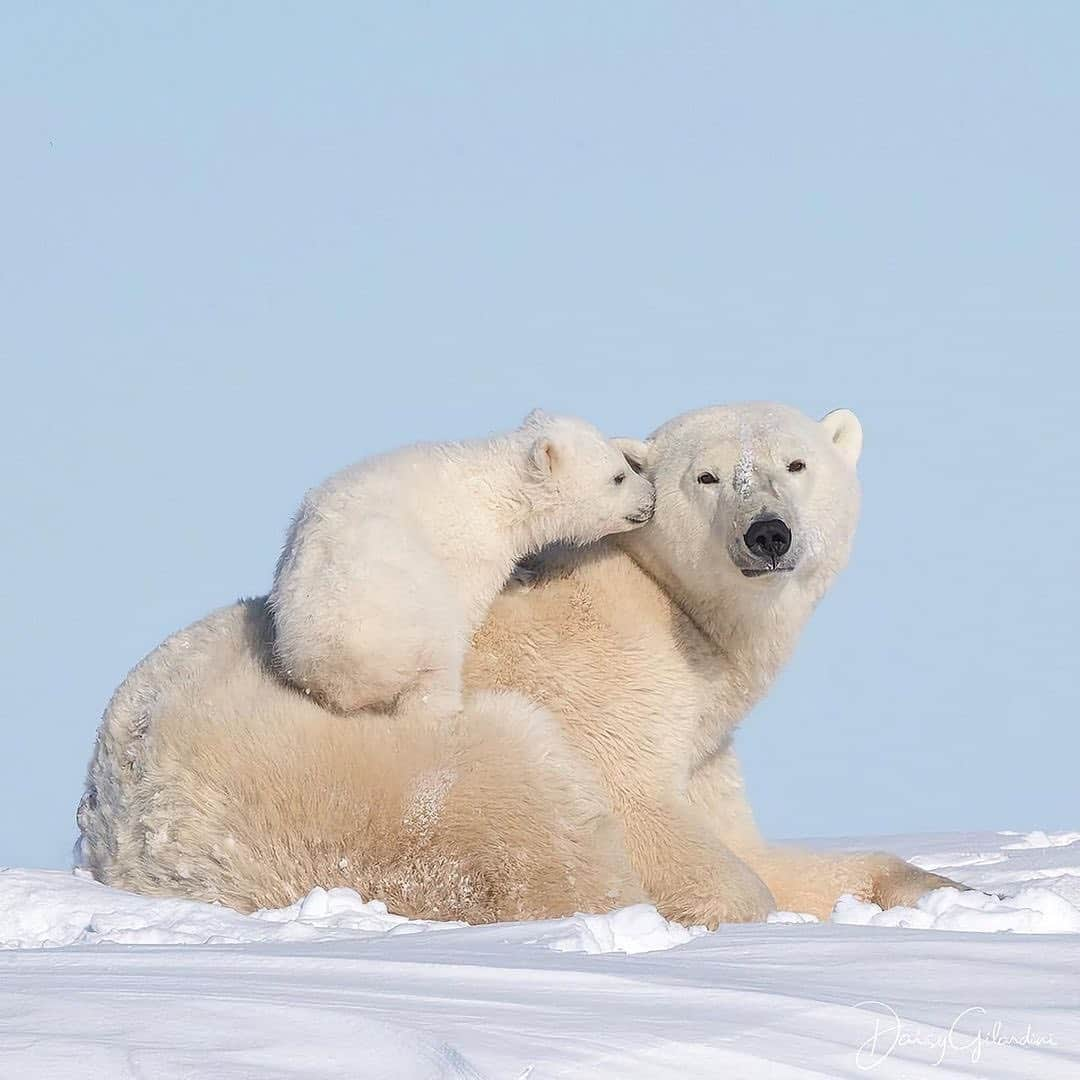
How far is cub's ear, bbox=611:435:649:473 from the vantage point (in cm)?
556

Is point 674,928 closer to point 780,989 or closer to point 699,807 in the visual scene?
point 780,989

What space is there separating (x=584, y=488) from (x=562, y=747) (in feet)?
3.49

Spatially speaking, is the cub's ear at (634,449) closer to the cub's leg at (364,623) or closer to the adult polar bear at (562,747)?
the adult polar bear at (562,747)

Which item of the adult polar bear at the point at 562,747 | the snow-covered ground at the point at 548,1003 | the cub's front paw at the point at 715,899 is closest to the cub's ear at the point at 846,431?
the adult polar bear at the point at 562,747

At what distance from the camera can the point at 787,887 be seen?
17.3ft

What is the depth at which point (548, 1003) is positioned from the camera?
2.43m

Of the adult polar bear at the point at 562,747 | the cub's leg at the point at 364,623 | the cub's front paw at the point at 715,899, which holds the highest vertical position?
the cub's leg at the point at 364,623

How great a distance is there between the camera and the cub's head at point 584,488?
520 cm

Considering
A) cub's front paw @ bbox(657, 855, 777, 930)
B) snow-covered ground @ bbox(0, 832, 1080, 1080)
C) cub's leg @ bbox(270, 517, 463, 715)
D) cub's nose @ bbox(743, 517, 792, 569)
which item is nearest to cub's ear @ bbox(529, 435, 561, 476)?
cub's nose @ bbox(743, 517, 792, 569)

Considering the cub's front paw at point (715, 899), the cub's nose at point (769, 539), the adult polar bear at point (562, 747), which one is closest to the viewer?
the adult polar bear at point (562, 747)

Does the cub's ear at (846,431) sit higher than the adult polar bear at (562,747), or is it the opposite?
the cub's ear at (846,431)

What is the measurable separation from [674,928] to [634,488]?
213 cm

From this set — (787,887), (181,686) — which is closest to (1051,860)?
(787,887)

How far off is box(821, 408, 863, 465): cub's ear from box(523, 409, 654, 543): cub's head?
81 centimetres
